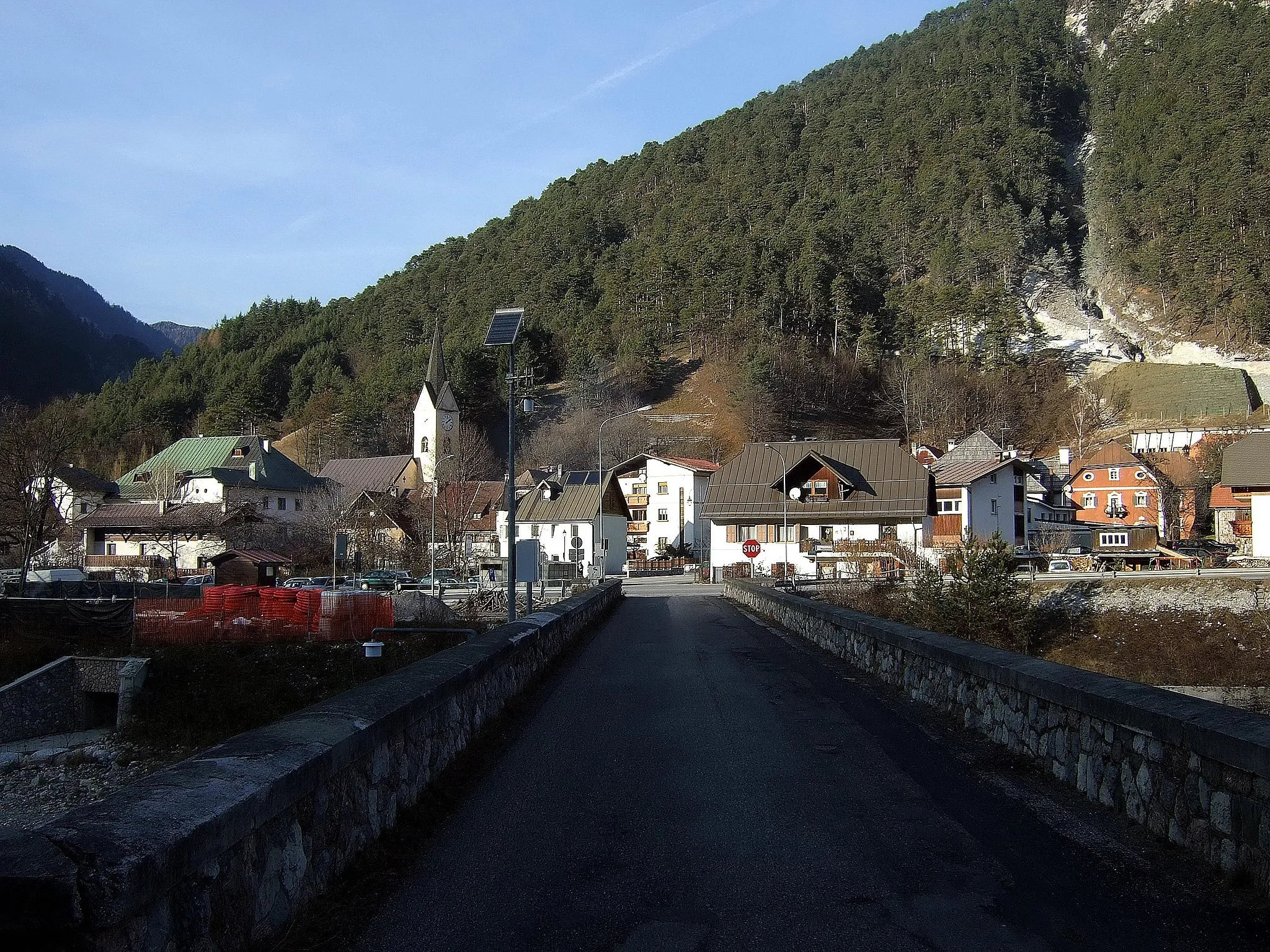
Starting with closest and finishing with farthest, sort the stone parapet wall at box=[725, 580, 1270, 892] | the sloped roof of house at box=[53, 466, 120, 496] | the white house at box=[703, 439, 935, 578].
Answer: the stone parapet wall at box=[725, 580, 1270, 892], the white house at box=[703, 439, 935, 578], the sloped roof of house at box=[53, 466, 120, 496]

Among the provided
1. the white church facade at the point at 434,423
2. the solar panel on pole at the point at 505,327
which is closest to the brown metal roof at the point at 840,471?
the solar panel on pole at the point at 505,327

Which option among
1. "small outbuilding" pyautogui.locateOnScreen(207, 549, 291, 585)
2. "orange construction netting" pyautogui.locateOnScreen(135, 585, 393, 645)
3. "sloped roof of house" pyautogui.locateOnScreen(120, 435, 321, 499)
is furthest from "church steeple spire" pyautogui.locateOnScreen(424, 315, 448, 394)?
"orange construction netting" pyautogui.locateOnScreen(135, 585, 393, 645)

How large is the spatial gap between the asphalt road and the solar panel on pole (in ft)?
36.6

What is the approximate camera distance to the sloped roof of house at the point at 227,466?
84.4 metres

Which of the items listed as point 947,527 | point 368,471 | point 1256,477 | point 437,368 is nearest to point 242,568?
point 947,527

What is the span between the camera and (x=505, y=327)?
1978 cm

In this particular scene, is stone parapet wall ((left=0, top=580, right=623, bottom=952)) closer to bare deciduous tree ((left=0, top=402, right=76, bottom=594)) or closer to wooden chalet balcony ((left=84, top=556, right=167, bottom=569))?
bare deciduous tree ((left=0, top=402, right=76, bottom=594))

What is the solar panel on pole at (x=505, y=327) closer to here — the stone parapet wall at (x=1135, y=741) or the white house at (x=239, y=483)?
the stone parapet wall at (x=1135, y=741)

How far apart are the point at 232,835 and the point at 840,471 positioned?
58.1m

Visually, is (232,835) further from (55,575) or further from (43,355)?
(43,355)

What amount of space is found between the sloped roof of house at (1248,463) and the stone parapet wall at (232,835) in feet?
189

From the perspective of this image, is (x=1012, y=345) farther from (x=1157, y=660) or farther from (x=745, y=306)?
(x=1157, y=660)

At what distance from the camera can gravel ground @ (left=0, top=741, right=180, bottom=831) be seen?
20016 mm

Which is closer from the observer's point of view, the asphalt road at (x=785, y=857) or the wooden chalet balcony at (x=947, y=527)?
the asphalt road at (x=785, y=857)
